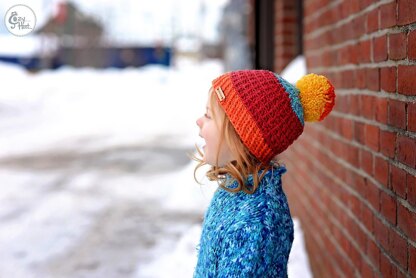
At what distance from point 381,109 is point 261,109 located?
0.66 meters

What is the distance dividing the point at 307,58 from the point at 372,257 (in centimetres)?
234

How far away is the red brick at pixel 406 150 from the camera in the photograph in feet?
5.71

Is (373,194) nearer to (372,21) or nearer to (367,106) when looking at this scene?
(367,106)

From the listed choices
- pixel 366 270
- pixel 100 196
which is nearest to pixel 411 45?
pixel 366 270

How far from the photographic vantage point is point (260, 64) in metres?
7.02

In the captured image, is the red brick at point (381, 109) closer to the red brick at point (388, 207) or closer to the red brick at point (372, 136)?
the red brick at point (372, 136)

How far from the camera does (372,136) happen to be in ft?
7.51

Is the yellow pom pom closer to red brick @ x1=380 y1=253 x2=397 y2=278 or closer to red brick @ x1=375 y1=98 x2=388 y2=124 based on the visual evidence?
red brick @ x1=375 y1=98 x2=388 y2=124

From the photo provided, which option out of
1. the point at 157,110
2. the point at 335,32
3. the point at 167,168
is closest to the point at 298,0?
the point at 335,32

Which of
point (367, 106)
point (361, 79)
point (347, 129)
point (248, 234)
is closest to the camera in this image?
point (248, 234)

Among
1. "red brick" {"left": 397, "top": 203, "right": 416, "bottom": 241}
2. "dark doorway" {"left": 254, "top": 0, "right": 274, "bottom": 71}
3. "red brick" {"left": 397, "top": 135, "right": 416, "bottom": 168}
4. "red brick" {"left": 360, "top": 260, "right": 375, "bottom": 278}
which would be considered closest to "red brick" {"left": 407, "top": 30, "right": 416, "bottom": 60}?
"red brick" {"left": 397, "top": 135, "right": 416, "bottom": 168}

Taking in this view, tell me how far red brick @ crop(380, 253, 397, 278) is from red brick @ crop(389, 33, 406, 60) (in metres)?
0.66

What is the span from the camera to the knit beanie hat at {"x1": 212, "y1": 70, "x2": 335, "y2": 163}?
5.53 ft

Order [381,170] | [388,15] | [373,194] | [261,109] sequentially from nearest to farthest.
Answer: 1. [261,109]
2. [388,15]
3. [381,170]
4. [373,194]
